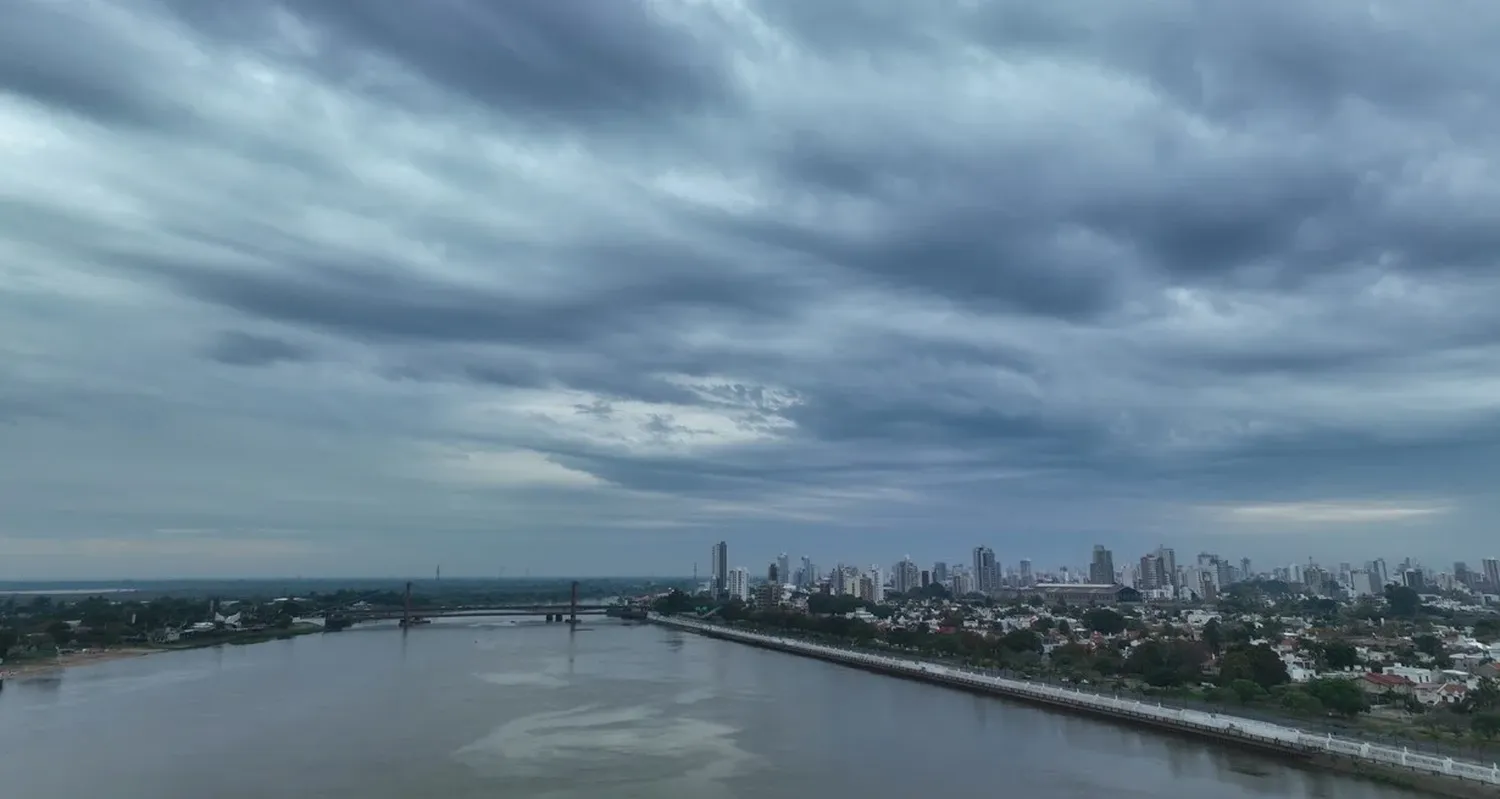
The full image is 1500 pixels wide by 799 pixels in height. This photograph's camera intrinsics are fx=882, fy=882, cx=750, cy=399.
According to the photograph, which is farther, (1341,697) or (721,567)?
(721,567)

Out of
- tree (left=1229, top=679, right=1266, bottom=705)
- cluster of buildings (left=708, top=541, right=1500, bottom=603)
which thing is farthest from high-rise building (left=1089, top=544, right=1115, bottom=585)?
tree (left=1229, top=679, right=1266, bottom=705)

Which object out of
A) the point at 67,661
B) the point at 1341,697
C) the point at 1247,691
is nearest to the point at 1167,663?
the point at 1247,691

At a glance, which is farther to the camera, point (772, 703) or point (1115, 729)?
point (772, 703)

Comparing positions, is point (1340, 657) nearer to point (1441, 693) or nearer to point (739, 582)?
point (1441, 693)

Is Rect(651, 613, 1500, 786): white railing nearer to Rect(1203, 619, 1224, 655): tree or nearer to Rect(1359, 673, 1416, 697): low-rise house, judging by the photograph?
Rect(1359, 673, 1416, 697): low-rise house

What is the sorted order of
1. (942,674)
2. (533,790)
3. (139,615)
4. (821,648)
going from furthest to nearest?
1. (139,615)
2. (821,648)
3. (942,674)
4. (533,790)

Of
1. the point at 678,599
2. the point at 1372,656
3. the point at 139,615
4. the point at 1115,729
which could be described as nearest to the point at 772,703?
the point at 1115,729

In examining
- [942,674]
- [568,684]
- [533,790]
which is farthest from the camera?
[942,674]

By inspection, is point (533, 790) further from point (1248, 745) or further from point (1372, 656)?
point (1372, 656)
